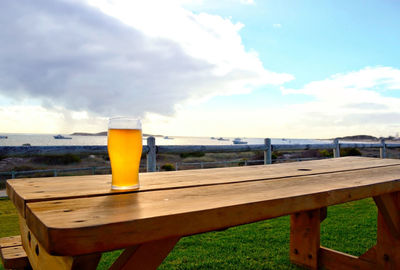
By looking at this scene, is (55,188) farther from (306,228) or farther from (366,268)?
(366,268)

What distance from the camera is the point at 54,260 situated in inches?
31.8

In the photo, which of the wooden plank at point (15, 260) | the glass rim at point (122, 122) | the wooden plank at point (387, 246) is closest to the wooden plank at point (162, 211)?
the glass rim at point (122, 122)

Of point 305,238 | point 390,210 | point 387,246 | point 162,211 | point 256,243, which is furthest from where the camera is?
point 256,243

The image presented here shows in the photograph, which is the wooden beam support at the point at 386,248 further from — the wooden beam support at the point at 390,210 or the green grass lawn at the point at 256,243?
the green grass lawn at the point at 256,243

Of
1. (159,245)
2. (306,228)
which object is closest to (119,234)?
(159,245)

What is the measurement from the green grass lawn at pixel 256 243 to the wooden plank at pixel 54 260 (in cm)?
125

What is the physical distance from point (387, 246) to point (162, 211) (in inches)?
68.5

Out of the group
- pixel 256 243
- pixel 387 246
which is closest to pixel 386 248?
pixel 387 246

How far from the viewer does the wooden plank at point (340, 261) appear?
77.5 inches

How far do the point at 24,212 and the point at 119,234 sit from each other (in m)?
0.31

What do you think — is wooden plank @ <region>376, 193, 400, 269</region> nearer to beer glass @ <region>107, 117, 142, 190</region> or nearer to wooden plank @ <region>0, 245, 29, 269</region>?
beer glass @ <region>107, 117, 142, 190</region>

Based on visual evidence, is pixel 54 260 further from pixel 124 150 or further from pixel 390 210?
pixel 390 210

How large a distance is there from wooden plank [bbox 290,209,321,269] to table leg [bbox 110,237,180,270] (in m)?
1.54

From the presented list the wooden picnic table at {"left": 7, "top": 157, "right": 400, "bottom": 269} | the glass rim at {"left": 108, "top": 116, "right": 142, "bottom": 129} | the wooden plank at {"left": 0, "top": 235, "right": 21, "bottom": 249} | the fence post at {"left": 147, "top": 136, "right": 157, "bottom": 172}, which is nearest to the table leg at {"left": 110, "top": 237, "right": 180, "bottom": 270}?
the wooden picnic table at {"left": 7, "top": 157, "right": 400, "bottom": 269}
